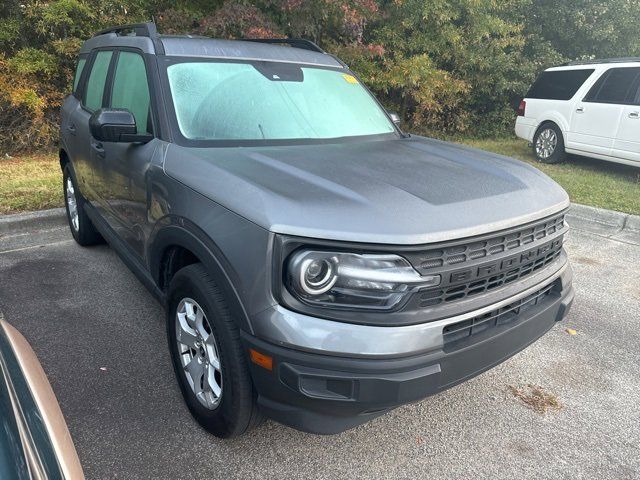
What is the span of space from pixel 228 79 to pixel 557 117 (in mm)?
7912

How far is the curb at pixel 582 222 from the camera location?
5228 mm

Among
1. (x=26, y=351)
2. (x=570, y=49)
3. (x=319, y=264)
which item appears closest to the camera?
(x=26, y=351)

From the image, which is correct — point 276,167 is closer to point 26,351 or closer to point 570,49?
point 26,351

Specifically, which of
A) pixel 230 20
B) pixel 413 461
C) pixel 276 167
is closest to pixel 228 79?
pixel 276 167

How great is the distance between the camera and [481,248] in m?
2.10

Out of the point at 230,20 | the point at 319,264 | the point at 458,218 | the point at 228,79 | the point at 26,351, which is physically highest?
the point at 230,20

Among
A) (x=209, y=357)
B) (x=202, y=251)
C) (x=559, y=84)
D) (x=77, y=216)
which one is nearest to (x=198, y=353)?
(x=209, y=357)

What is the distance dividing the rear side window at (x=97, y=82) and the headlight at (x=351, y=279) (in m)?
2.82

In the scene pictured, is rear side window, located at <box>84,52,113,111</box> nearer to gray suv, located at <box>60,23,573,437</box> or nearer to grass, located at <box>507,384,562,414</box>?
gray suv, located at <box>60,23,573,437</box>

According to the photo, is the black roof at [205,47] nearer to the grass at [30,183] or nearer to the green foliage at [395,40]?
the grass at [30,183]

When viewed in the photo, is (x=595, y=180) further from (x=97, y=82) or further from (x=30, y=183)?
(x=30, y=183)

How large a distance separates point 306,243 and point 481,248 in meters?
0.74

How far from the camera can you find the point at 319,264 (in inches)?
75.4

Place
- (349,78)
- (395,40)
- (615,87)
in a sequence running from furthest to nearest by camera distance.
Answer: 1. (395,40)
2. (615,87)
3. (349,78)
